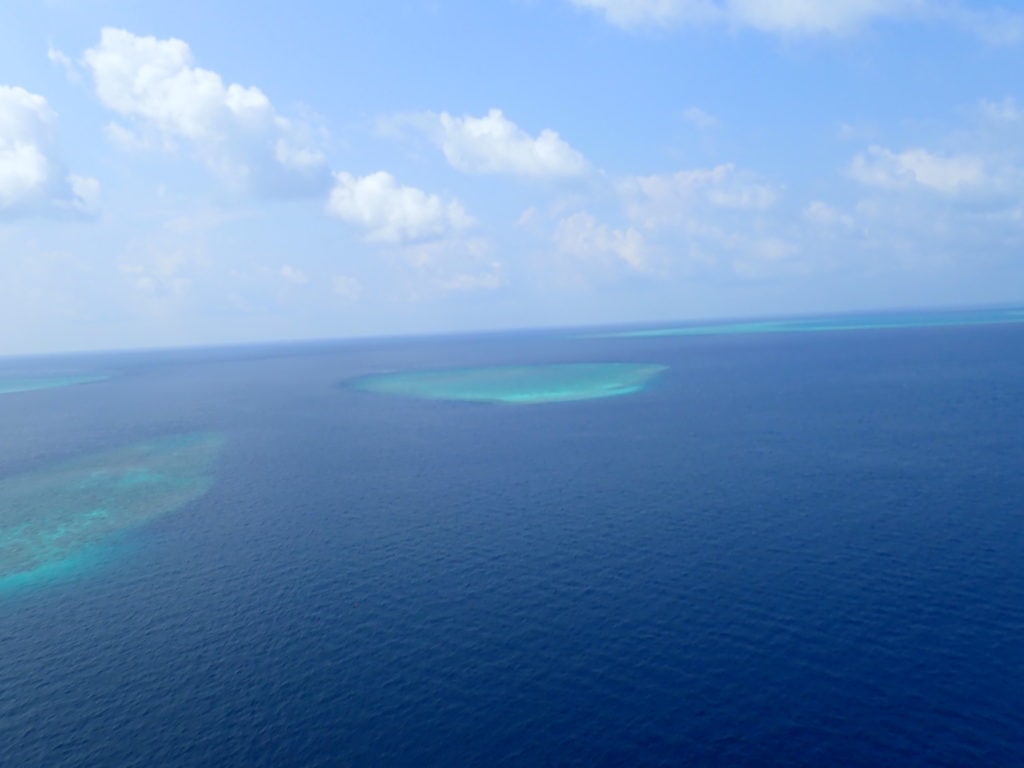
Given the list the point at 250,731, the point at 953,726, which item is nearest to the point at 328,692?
the point at 250,731

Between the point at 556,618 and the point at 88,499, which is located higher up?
the point at 88,499

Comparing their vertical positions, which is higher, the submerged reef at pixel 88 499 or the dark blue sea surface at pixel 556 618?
the submerged reef at pixel 88 499

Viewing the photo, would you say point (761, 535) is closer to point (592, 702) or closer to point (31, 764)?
point (592, 702)

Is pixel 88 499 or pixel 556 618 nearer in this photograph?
pixel 556 618

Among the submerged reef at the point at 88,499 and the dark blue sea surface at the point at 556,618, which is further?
Answer: the submerged reef at the point at 88,499
